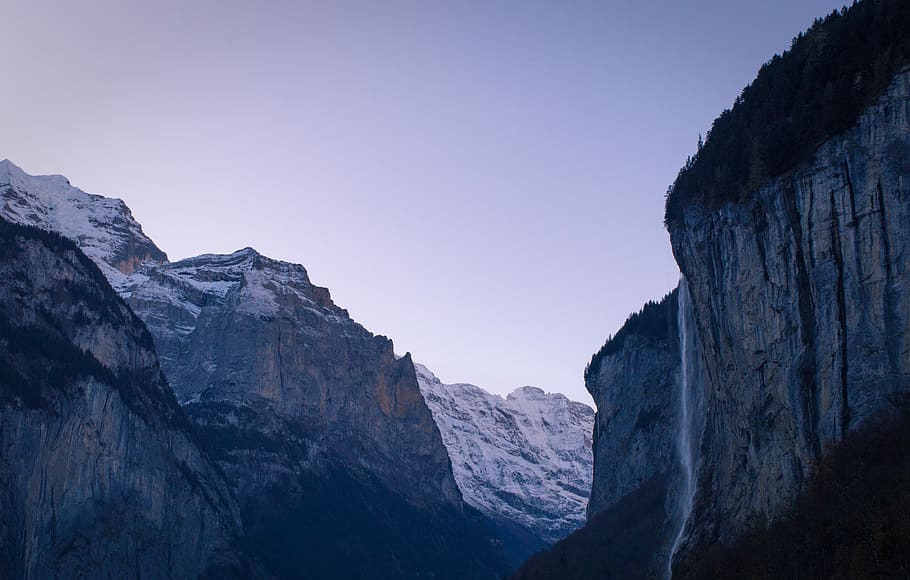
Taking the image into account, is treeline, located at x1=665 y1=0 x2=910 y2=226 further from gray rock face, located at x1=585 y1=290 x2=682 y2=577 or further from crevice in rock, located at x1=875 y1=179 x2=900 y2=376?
gray rock face, located at x1=585 y1=290 x2=682 y2=577

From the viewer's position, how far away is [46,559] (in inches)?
6107

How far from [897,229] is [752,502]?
77.8ft

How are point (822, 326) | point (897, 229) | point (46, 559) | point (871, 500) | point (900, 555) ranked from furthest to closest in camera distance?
1. point (46, 559)
2. point (822, 326)
3. point (897, 229)
4. point (871, 500)
5. point (900, 555)

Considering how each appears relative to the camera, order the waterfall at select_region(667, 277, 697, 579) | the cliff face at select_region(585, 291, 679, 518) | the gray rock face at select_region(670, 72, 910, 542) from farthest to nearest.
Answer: the cliff face at select_region(585, 291, 679, 518), the waterfall at select_region(667, 277, 697, 579), the gray rock face at select_region(670, 72, 910, 542)

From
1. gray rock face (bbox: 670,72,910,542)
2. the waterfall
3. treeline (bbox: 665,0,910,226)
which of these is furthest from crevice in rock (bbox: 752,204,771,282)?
the waterfall

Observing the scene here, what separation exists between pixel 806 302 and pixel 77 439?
389 ft

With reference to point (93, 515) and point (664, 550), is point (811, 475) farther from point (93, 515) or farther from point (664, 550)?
point (93, 515)

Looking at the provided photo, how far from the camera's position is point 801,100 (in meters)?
85.9

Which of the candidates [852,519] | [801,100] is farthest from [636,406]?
[852,519]

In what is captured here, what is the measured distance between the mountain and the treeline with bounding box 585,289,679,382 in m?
69.7

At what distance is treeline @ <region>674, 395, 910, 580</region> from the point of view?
6297cm

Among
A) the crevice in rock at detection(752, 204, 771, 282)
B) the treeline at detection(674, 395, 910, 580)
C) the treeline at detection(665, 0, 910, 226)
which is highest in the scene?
the treeline at detection(665, 0, 910, 226)

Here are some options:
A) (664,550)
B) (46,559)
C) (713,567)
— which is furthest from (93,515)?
(713,567)

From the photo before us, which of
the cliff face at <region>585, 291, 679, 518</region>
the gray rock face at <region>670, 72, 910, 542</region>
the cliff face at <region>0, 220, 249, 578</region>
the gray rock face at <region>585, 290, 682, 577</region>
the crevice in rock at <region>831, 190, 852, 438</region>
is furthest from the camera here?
the cliff face at <region>585, 291, 679, 518</region>
